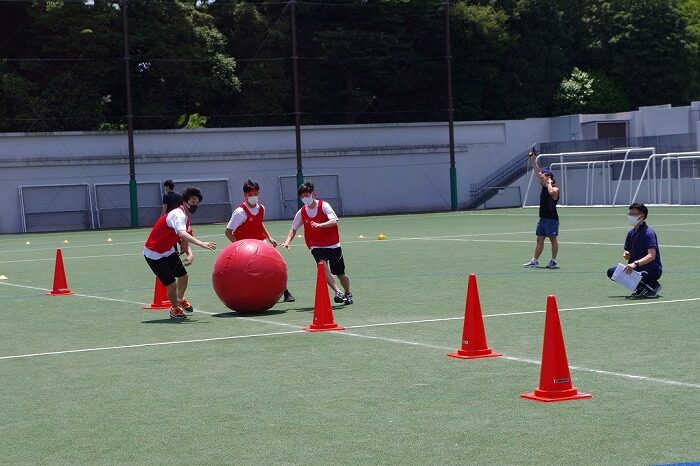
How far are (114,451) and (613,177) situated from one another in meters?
50.1

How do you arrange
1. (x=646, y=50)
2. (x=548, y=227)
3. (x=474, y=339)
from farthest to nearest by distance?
(x=646, y=50), (x=548, y=227), (x=474, y=339)

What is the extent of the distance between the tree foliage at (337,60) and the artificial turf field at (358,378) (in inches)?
1632

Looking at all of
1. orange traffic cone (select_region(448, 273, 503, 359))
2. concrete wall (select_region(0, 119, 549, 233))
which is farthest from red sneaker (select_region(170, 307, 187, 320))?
concrete wall (select_region(0, 119, 549, 233))

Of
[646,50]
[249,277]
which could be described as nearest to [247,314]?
[249,277]

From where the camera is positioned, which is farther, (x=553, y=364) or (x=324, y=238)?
(x=324, y=238)

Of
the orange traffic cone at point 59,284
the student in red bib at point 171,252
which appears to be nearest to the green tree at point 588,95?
the orange traffic cone at point 59,284

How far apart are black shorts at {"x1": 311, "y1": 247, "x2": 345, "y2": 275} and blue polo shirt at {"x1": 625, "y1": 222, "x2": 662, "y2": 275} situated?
393cm

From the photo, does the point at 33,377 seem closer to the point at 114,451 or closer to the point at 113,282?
the point at 114,451

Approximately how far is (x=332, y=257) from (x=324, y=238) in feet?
0.93

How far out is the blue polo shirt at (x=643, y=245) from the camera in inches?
634

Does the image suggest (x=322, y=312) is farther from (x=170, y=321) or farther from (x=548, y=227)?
(x=548, y=227)

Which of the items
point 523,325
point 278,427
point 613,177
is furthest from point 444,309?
point 613,177

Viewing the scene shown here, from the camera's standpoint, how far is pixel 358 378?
416 inches

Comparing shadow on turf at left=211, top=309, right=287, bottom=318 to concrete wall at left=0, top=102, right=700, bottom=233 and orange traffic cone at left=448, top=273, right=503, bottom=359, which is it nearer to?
orange traffic cone at left=448, top=273, right=503, bottom=359
